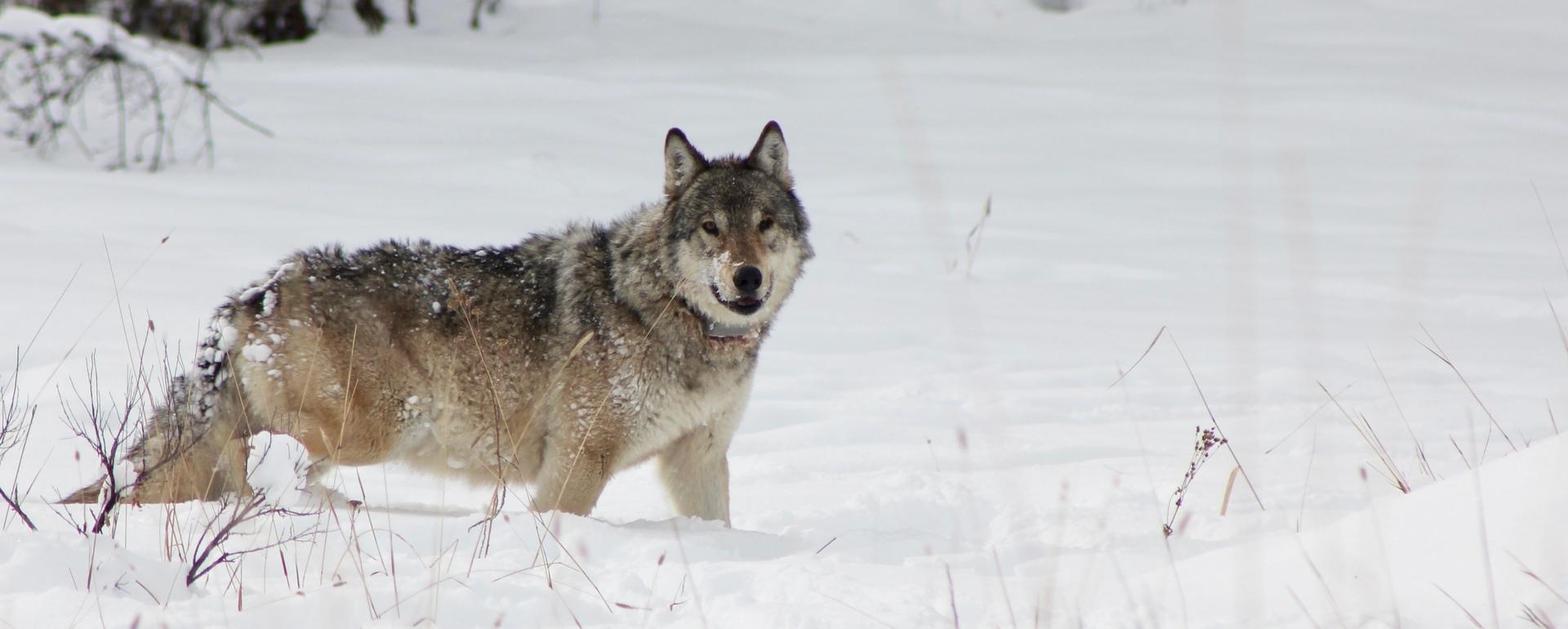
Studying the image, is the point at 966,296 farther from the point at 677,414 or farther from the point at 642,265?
the point at 677,414

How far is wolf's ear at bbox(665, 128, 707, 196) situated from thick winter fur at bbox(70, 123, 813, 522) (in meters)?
0.02

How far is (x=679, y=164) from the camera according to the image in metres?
5.02

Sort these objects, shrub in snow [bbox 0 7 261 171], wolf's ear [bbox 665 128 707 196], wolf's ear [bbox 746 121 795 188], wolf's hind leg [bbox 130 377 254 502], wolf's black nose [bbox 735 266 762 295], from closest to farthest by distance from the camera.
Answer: wolf's hind leg [bbox 130 377 254 502] → wolf's black nose [bbox 735 266 762 295] → wolf's ear [bbox 665 128 707 196] → wolf's ear [bbox 746 121 795 188] → shrub in snow [bbox 0 7 261 171]

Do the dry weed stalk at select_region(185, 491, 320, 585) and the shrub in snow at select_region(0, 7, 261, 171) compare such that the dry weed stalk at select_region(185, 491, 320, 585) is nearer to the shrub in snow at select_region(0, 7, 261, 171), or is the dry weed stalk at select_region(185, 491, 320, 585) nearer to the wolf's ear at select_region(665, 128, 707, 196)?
the wolf's ear at select_region(665, 128, 707, 196)

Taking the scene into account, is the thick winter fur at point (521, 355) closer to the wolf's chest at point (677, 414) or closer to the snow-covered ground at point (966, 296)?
the wolf's chest at point (677, 414)

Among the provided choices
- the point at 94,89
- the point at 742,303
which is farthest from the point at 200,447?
the point at 94,89

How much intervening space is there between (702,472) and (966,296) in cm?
427

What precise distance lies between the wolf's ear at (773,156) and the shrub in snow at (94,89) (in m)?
7.11

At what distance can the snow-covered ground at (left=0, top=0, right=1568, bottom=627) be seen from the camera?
2816 millimetres

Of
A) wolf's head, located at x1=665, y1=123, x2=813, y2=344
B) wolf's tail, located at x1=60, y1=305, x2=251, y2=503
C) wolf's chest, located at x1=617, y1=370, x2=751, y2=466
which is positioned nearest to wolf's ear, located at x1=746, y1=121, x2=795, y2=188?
wolf's head, located at x1=665, y1=123, x2=813, y2=344

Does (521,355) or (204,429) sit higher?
(521,355)

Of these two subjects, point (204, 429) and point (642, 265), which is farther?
point (642, 265)

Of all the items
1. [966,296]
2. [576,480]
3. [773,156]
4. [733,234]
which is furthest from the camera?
[966,296]

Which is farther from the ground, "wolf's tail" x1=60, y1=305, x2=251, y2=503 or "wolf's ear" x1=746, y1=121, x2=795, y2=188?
"wolf's ear" x1=746, y1=121, x2=795, y2=188
